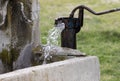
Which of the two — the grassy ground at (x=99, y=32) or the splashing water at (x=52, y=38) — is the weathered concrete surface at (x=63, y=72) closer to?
the splashing water at (x=52, y=38)

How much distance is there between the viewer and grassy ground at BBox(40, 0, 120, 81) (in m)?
6.90

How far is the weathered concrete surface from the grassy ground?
318 cm

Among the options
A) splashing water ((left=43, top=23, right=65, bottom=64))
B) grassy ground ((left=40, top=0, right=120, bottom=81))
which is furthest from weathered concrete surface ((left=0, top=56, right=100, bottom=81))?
grassy ground ((left=40, top=0, right=120, bottom=81))

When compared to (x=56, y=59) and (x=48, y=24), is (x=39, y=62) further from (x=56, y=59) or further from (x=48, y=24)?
(x=48, y=24)

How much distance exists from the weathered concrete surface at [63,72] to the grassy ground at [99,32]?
3.18 metres

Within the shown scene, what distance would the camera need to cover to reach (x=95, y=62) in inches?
122

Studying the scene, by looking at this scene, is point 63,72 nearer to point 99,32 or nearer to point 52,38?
point 52,38

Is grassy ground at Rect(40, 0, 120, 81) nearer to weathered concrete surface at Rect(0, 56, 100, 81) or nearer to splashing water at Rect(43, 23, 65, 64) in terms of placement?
splashing water at Rect(43, 23, 65, 64)

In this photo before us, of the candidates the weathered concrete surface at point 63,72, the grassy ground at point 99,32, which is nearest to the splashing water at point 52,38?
the weathered concrete surface at point 63,72

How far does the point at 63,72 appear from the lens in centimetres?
280

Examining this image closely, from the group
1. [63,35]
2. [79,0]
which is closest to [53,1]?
[79,0]

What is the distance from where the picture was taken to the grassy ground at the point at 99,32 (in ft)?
22.6

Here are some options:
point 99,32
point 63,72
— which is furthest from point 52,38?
point 99,32

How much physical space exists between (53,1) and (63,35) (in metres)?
10.2
